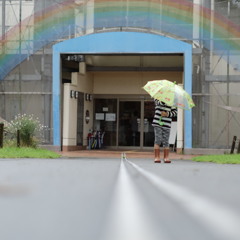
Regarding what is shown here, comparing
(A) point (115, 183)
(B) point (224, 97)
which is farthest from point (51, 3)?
(A) point (115, 183)

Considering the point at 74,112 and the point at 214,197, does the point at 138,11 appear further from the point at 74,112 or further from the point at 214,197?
the point at 214,197

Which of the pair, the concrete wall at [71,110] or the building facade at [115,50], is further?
the concrete wall at [71,110]

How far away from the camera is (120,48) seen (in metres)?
21.6

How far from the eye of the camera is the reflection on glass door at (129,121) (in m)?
26.0

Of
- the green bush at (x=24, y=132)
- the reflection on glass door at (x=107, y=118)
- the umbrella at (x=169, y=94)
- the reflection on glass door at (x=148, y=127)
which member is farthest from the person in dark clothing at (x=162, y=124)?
the reflection on glass door at (x=107, y=118)

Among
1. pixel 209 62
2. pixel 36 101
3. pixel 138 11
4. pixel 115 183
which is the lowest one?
pixel 115 183

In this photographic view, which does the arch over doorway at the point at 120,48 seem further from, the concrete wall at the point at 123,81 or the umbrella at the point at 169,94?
the umbrella at the point at 169,94

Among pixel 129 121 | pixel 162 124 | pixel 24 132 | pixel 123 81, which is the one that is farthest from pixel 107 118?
pixel 162 124

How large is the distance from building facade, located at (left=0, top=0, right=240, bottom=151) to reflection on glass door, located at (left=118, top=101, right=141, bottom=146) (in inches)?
126

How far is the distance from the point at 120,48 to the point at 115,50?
209 mm

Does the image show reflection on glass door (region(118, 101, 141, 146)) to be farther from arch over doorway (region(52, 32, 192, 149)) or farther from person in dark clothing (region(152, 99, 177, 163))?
person in dark clothing (region(152, 99, 177, 163))

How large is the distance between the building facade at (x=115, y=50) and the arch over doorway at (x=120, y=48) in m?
0.04

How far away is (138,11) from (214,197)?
56.9 feet

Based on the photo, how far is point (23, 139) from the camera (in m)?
18.0
